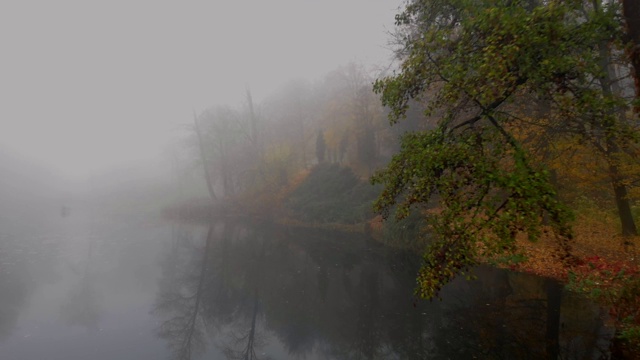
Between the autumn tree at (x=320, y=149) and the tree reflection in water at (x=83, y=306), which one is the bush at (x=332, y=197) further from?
the tree reflection in water at (x=83, y=306)

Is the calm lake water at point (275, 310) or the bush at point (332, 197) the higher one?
the bush at point (332, 197)

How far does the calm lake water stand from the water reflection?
47 millimetres

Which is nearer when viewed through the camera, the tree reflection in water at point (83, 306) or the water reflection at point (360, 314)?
the water reflection at point (360, 314)

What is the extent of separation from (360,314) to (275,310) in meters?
3.08

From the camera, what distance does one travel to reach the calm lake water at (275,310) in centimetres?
931

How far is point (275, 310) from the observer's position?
1244 cm

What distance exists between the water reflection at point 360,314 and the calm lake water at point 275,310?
0.05 m

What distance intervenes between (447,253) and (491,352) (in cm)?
431

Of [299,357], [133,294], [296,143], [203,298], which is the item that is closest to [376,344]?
[299,357]

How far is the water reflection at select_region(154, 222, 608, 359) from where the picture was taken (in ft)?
29.4

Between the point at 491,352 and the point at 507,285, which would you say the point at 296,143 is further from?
the point at 491,352

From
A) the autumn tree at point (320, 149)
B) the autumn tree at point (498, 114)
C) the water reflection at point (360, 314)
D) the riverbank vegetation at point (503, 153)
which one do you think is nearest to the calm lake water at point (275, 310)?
the water reflection at point (360, 314)

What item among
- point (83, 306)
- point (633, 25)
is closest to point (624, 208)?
point (633, 25)

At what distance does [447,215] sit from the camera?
5.79m
